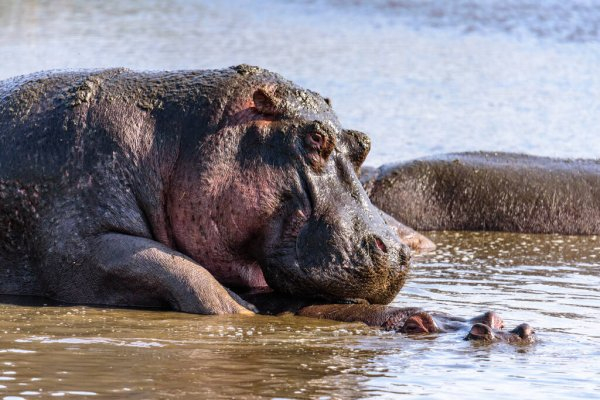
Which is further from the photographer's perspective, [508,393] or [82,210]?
[82,210]

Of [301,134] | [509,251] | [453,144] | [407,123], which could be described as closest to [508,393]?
[301,134]

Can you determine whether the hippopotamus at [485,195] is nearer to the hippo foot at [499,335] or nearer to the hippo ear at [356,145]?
the hippo ear at [356,145]

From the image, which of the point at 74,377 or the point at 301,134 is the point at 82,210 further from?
the point at 74,377

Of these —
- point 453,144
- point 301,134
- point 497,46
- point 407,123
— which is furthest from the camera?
point 497,46

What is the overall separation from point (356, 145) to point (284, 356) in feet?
5.60

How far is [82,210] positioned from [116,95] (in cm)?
67

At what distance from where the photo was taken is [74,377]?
554 cm

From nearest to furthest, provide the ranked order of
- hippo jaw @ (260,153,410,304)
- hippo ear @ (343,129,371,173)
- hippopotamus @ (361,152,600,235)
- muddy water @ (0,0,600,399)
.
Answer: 1. muddy water @ (0,0,600,399)
2. hippo jaw @ (260,153,410,304)
3. hippo ear @ (343,129,371,173)
4. hippopotamus @ (361,152,600,235)

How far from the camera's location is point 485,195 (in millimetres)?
12117

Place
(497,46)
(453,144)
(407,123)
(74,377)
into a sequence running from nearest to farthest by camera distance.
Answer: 1. (74,377)
2. (453,144)
3. (407,123)
4. (497,46)

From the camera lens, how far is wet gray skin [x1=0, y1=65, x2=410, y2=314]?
7156mm

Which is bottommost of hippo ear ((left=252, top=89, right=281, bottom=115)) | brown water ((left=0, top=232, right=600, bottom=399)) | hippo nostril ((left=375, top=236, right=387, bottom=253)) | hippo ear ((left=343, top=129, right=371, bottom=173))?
brown water ((left=0, top=232, right=600, bottom=399))

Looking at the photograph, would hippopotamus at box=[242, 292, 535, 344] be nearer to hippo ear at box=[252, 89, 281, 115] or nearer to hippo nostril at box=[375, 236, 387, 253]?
hippo nostril at box=[375, 236, 387, 253]

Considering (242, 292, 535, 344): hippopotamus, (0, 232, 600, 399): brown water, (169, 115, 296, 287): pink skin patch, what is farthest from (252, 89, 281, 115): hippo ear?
(0, 232, 600, 399): brown water
